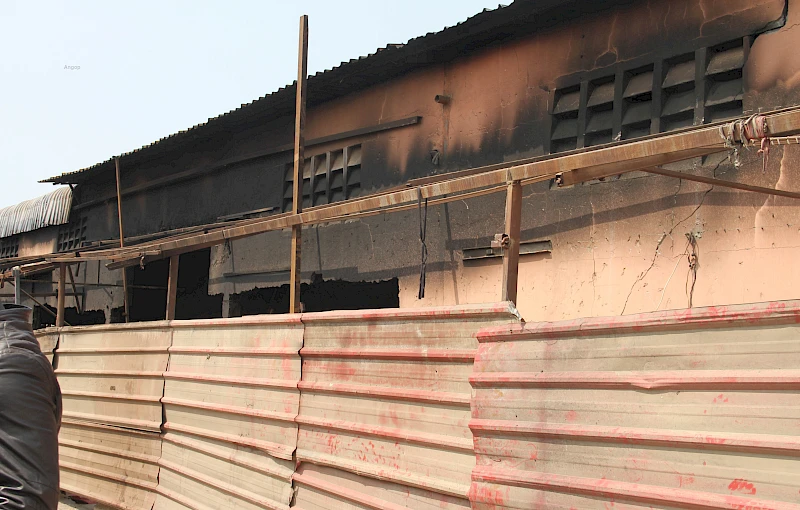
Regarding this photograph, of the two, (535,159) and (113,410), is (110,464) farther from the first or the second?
(535,159)

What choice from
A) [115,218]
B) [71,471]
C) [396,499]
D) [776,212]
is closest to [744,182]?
[776,212]

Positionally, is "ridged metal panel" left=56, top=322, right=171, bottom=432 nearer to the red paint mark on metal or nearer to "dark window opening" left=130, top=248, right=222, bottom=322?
"dark window opening" left=130, top=248, right=222, bottom=322

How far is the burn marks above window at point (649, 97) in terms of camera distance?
6.14m

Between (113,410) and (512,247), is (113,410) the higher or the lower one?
the lower one

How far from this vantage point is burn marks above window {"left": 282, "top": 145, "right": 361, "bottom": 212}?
9.58 m

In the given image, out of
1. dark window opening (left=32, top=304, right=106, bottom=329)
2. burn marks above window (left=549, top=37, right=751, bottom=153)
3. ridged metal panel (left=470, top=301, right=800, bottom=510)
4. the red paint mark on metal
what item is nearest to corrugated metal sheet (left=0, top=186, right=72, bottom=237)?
dark window opening (left=32, top=304, right=106, bottom=329)

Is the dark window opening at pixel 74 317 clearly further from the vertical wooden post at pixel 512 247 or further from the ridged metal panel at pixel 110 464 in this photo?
the vertical wooden post at pixel 512 247

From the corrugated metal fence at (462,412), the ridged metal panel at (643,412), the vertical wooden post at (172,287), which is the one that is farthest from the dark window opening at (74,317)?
the ridged metal panel at (643,412)

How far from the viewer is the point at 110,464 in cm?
774

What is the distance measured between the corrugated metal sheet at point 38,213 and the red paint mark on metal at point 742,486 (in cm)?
1535

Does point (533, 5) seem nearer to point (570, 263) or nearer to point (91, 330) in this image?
point (570, 263)

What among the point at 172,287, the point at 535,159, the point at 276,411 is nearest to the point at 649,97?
the point at 535,159

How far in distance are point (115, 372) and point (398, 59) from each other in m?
4.18

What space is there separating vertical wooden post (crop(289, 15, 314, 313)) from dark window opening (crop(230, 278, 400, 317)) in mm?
1500
